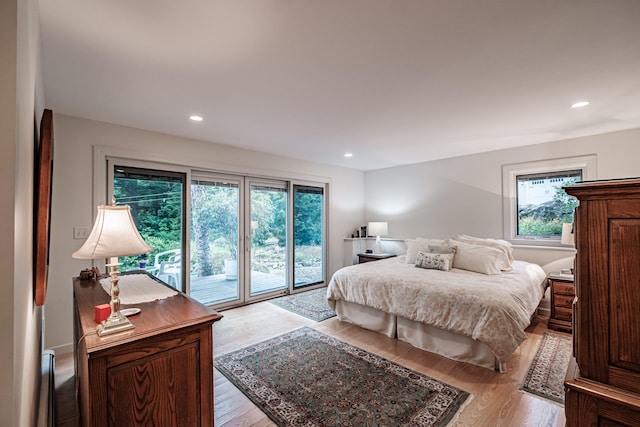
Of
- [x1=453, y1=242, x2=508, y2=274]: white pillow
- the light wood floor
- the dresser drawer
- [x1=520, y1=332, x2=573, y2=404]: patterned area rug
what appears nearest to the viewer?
the light wood floor

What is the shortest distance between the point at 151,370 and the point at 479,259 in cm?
351

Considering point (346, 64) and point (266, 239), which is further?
point (266, 239)

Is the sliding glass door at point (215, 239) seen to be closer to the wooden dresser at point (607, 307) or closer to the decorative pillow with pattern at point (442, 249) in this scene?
the decorative pillow with pattern at point (442, 249)

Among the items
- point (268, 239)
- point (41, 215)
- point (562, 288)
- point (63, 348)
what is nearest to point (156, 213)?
point (63, 348)

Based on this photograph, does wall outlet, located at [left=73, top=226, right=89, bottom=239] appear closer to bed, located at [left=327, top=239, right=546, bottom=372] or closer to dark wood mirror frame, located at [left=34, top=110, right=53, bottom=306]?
dark wood mirror frame, located at [left=34, top=110, right=53, bottom=306]

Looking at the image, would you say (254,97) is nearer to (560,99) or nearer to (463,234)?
(560,99)

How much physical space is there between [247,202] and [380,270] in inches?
88.1

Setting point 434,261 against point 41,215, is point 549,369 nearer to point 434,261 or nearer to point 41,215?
point 434,261

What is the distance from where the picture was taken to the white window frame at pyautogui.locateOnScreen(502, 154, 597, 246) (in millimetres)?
3668

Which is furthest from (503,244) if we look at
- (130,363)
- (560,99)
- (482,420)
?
(130,363)

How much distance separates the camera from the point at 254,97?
2.48m

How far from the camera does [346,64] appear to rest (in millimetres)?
1948

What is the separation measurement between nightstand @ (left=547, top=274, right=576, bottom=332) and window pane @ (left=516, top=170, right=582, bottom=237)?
0.79m

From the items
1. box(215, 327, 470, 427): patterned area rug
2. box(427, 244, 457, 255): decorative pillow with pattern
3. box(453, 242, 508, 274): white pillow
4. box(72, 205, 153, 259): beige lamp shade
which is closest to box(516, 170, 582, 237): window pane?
box(453, 242, 508, 274): white pillow
